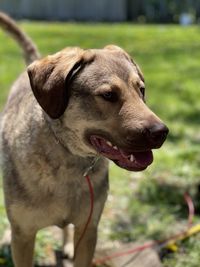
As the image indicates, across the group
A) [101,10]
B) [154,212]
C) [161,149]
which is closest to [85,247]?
[154,212]

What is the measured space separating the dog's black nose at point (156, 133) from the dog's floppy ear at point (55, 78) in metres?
0.56

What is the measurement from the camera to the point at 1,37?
1413 centimetres

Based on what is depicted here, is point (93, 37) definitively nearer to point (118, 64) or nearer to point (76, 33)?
point (76, 33)

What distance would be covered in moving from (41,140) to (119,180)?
2.77 metres

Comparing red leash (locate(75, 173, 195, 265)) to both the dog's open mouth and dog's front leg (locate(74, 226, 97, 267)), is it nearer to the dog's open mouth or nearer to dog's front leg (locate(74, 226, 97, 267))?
dog's front leg (locate(74, 226, 97, 267))

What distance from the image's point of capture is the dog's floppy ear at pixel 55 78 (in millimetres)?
3443

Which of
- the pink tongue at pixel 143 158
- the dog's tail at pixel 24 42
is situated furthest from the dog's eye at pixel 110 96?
the dog's tail at pixel 24 42

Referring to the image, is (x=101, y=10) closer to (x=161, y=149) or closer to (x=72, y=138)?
(x=161, y=149)

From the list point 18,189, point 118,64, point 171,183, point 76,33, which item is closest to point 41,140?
point 18,189

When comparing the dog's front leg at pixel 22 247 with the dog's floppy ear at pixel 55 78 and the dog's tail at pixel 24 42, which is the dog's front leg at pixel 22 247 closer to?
the dog's floppy ear at pixel 55 78

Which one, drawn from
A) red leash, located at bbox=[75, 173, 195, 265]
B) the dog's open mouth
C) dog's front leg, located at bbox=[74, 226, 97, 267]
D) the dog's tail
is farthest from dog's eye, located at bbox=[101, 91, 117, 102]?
the dog's tail

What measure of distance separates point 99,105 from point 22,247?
1.25 meters

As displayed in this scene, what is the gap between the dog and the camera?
10.9ft

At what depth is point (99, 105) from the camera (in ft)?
11.0
